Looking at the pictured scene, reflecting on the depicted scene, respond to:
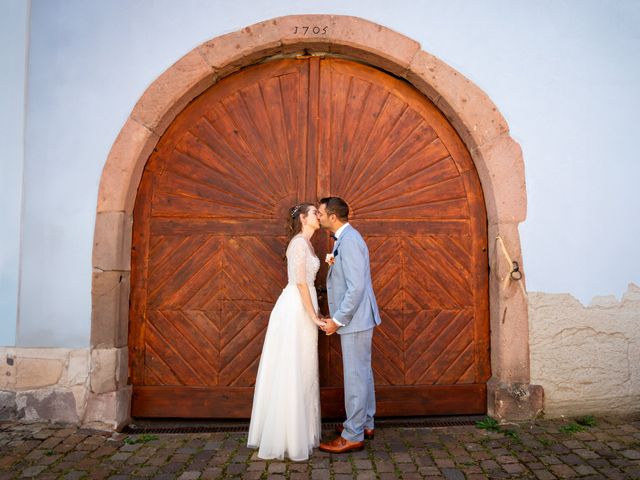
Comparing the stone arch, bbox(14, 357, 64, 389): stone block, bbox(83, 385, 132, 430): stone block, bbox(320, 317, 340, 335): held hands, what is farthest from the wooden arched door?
bbox(320, 317, 340, 335): held hands

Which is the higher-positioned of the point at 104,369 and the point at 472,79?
the point at 472,79

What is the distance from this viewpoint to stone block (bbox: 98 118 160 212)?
395 centimetres

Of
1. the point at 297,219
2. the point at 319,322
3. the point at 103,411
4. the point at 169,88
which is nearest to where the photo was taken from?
the point at 319,322

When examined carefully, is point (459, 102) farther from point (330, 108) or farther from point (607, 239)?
point (607, 239)

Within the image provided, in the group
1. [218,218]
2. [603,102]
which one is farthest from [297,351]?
[603,102]

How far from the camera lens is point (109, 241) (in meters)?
3.92

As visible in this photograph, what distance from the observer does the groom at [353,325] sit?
3.31 metres

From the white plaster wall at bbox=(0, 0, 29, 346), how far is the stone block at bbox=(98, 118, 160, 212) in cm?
70

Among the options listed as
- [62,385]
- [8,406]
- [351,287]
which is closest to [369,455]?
[351,287]

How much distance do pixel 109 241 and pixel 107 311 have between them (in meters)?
0.55

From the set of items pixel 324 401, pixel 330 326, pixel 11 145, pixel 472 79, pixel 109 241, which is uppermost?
pixel 472 79

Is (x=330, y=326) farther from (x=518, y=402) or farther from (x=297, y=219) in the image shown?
(x=518, y=402)

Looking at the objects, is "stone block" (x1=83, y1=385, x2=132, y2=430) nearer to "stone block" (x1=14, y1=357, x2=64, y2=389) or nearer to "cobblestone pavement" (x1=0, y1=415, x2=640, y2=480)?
"cobblestone pavement" (x1=0, y1=415, x2=640, y2=480)

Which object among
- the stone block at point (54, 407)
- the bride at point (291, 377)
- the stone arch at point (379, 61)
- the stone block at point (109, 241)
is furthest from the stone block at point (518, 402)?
the stone block at point (54, 407)
